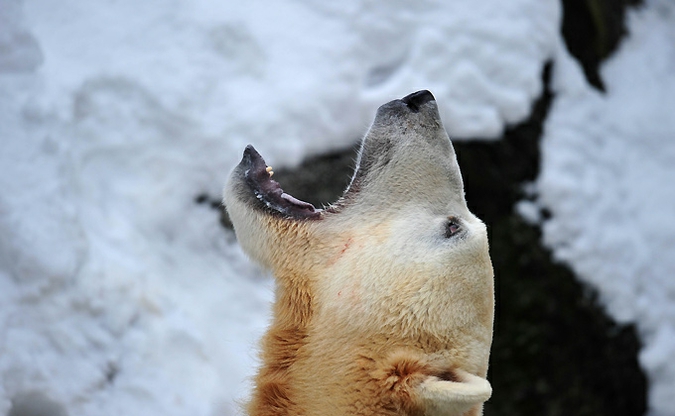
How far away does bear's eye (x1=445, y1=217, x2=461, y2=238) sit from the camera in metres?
2.64

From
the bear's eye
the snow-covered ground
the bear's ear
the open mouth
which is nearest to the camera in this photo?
the bear's ear

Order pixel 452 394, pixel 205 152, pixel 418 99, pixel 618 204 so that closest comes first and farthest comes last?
pixel 452 394, pixel 418 99, pixel 205 152, pixel 618 204

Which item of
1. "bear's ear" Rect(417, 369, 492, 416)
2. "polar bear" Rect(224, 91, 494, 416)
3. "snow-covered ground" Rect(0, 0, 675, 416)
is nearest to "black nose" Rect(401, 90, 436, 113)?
"polar bear" Rect(224, 91, 494, 416)

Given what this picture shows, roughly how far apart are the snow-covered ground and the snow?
17 millimetres

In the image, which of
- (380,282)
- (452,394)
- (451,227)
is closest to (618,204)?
(451,227)

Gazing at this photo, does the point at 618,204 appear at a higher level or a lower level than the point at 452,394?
lower

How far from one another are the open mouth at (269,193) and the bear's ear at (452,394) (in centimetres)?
92

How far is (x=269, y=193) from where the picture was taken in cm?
294

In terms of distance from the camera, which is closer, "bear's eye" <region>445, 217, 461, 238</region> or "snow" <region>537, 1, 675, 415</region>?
"bear's eye" <region>445, 217, 461, 238</region>

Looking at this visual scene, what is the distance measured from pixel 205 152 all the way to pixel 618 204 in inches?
135

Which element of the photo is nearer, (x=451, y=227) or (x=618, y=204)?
(x=451, y=227)

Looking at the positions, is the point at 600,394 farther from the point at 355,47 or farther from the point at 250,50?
the point at 250,50

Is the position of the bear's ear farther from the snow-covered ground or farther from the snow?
the snow

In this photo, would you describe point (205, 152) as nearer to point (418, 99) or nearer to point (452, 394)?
point (418, 99)
